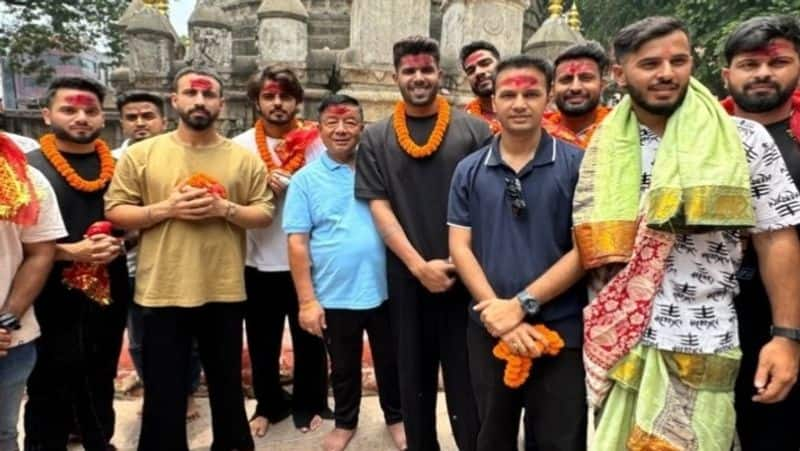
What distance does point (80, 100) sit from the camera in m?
2.77

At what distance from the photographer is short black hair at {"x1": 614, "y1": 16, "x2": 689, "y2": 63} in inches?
71.4

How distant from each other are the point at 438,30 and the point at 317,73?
3.48 metres

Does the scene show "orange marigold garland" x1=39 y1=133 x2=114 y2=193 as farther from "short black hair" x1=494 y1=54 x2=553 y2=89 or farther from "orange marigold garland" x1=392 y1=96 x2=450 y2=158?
"short black hair" x1=494 y1=54 x2=553 y2=89

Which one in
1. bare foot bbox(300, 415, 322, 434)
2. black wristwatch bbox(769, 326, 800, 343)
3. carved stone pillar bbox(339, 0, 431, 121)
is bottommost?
bare foot bbox(300, 415, 322, 434)

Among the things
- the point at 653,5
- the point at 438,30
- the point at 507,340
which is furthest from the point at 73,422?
the point at 653,5

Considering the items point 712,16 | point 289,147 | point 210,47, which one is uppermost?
point 712,16

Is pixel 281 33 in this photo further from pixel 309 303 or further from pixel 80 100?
pixel 309 303

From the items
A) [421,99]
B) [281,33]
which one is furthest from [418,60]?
[281,33]

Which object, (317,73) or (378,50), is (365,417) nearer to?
(378,50)

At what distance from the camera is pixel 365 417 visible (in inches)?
137

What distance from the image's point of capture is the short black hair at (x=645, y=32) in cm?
181

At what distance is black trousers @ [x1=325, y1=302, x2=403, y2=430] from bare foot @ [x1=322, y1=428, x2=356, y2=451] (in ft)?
0.09

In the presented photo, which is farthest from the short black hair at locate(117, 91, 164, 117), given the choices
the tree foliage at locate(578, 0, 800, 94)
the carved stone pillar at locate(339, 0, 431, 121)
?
the tree foliage at locate(578, 0, 800, 94)

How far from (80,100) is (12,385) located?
1285mm
